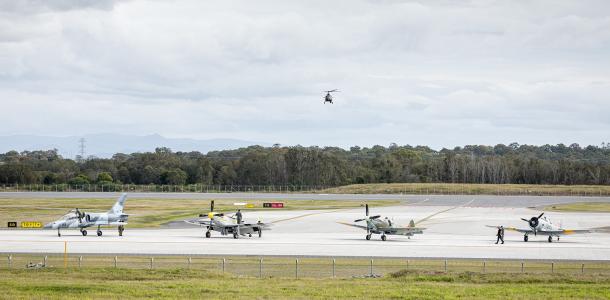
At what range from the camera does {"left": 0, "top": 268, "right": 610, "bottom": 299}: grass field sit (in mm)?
33406

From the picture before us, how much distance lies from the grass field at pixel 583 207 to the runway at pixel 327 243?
24.7 m

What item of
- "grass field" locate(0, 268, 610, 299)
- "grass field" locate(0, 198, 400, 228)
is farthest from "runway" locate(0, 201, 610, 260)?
"grass field" locate(0, 198, 400, 228)

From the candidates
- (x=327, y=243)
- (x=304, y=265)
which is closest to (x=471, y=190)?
(x=327, y=243)

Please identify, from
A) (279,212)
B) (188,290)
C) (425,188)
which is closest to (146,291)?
(188,290)

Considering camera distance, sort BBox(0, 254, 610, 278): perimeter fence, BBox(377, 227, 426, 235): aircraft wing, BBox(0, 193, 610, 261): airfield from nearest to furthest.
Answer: BBox(0, 254, 610, 278): perimeter fence, BBox(0, 193, 610, 261): airfield, BBox(377, 227, 426, 235): aircraft wing

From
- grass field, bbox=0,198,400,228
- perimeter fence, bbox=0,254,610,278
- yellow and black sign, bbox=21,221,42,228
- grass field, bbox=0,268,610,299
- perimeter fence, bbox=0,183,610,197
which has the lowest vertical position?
perimeter fence, bbox=0,254,610,278

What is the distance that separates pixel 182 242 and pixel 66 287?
24730mm

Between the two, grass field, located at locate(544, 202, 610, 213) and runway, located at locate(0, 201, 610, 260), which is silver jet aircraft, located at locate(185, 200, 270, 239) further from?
grass field, located at locate(544, 202, 610, 213)

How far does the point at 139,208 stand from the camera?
10100 centimetres

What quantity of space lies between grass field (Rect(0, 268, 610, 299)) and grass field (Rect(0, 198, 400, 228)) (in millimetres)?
35859

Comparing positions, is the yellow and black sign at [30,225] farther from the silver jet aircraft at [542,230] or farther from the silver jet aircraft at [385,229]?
the silver jet aircraft at [542,230]

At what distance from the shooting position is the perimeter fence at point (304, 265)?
144 feet

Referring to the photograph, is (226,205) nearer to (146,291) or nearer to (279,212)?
(279,212)

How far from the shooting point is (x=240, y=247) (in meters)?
56.1
